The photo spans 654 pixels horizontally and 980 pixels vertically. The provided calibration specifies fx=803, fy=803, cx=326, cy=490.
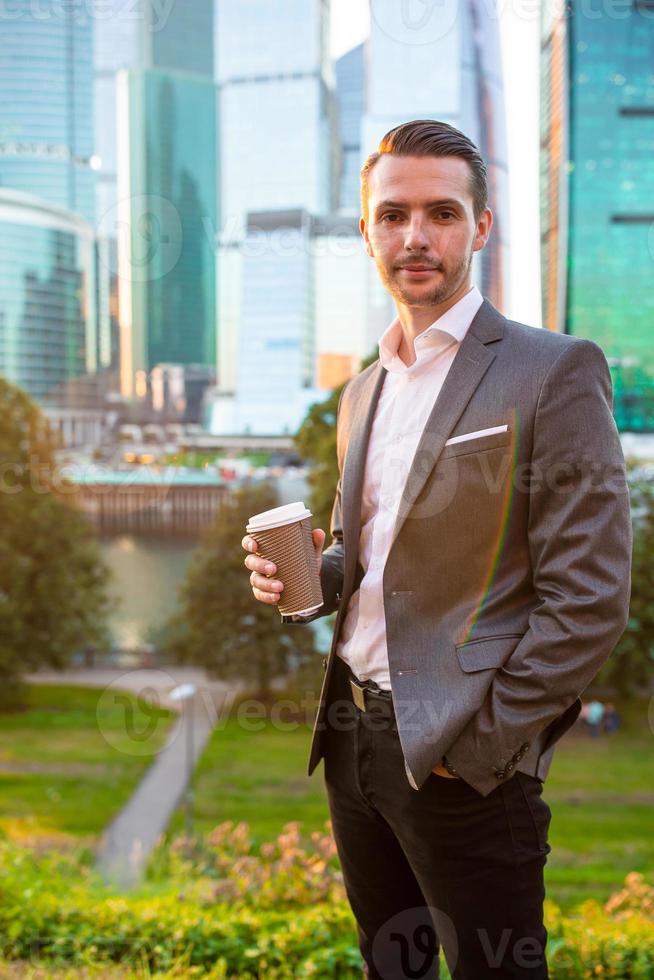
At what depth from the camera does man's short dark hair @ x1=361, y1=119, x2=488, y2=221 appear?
4.38 feet

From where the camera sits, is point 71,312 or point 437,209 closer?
point 437,209

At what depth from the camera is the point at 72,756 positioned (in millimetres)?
12242

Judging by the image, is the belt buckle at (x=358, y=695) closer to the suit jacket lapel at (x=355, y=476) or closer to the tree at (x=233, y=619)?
the suit jacket lapel at (x=355, y=476)

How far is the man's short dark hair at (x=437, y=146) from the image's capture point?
4.38 feet

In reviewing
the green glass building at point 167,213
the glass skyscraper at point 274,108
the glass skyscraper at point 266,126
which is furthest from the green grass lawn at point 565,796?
the green glass building at point 167,213

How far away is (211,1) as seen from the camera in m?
23.6

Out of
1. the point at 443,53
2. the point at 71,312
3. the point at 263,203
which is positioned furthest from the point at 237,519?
the point at 71,312

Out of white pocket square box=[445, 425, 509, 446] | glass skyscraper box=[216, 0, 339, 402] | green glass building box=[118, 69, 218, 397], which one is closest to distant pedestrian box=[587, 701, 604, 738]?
glass skyscraper box=[216, 0, 339, 402]

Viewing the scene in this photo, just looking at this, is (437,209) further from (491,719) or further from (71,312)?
(71,312)

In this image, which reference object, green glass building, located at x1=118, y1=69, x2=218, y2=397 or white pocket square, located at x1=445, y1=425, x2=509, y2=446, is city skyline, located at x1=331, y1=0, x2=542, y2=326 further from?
green glass building, located at x1=118, y1=69, x2=218, y2=397

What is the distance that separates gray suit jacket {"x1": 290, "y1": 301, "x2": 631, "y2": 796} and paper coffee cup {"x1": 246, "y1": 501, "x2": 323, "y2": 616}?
14 cm

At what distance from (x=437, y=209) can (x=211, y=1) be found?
1043 inches

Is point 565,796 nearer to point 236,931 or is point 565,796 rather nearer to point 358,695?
point 236,931

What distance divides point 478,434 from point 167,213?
100 ft
